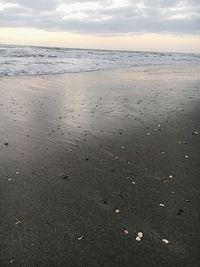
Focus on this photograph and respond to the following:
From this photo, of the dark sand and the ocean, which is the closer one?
the dark sand

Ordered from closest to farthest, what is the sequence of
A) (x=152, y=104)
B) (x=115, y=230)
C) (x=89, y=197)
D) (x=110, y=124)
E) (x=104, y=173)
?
(x=115, y=230) < (x=89, y=197) < (x=104, y=173) < (x=110, y=124) < (x=152, y=104)

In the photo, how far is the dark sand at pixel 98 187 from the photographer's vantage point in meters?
3.75

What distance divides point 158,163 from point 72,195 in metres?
2.03

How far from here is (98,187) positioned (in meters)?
5.23

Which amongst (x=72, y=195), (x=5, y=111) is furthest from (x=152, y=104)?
(x=72, y=195)

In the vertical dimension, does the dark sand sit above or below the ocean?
above

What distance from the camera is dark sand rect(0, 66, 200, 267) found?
3754 millimetres

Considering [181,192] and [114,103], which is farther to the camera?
[114,103]

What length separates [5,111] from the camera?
1030cm

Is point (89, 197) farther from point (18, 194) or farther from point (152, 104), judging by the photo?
point (152, 104)

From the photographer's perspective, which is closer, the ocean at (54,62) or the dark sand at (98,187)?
the dark sand at (98,187)

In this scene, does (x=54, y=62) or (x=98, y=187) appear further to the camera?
(x=54, y=62)

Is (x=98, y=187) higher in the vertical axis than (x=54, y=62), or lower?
higher

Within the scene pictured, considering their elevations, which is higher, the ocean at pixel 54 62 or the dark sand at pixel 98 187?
the dark sand at pixel 98 187
